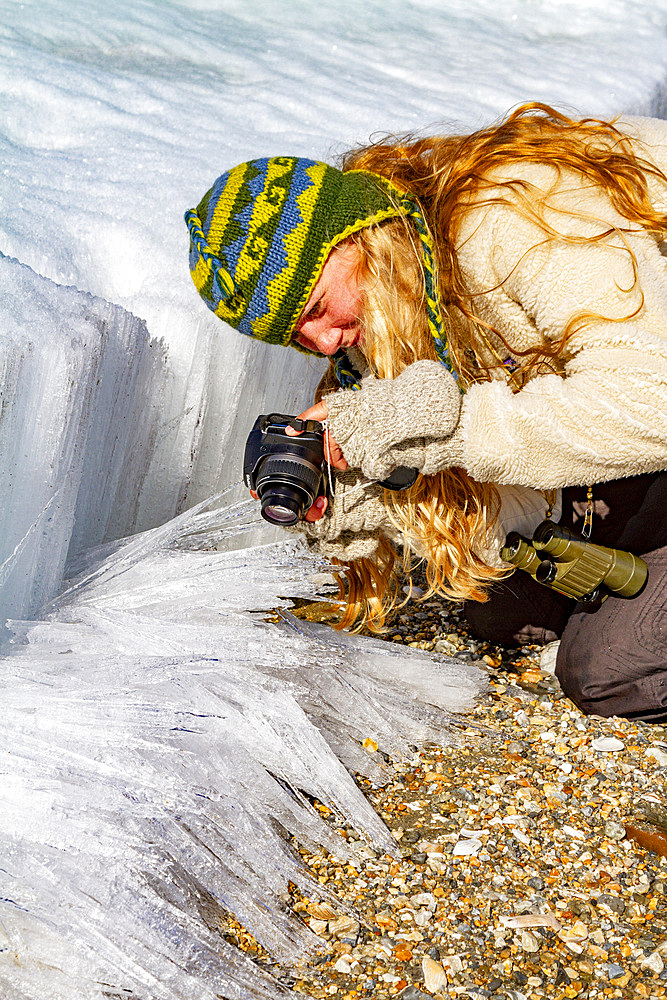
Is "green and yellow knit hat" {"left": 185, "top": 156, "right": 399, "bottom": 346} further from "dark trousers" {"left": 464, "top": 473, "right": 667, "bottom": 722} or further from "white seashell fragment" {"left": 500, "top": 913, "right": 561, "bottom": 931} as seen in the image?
"white seashell fragment" {"left": 500, "top": 913, "right": 561, "bottom": 931}

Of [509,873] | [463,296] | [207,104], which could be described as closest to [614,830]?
[509,873]

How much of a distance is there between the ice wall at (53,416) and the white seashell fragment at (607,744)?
0.96 metres

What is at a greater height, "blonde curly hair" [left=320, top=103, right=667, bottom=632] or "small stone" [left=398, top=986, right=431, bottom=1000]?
"blonde curly hair" [left=320, top=103, right=667, bottom=632]

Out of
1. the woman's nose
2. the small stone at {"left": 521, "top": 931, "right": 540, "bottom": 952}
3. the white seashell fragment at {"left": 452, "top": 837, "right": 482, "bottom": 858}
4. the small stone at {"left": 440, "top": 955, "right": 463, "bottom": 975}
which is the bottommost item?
the small stone at {"left": 440, "top": 955, "right": 463, "bottom": 975}

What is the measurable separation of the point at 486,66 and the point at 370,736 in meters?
3.26

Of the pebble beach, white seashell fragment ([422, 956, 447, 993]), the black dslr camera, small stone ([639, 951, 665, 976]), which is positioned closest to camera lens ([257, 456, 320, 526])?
the black dslr camera

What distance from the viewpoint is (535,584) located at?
75.9 inches

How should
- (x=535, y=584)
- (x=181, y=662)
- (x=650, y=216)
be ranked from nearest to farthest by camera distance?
(x=650, y=216) → (x=181, y=662) → (x=535, y=584)

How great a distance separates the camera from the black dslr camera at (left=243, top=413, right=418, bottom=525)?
1.33 m

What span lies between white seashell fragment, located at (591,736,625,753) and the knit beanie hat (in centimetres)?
77

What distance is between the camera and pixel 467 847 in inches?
54.0

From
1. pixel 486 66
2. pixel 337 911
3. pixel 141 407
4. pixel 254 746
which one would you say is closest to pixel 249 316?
pixel 141 407

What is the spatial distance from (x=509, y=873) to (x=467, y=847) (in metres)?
0.07

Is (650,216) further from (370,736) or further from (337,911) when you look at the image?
(337,911)
